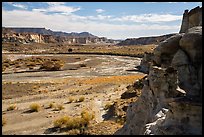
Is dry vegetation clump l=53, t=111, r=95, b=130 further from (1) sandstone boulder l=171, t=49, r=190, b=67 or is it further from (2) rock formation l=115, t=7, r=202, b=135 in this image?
(1) sandstone boulder l=171, t=49, r=190, b=67

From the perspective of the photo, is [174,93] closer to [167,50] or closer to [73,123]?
[167,50]

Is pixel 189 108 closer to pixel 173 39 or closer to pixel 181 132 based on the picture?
pixel 181 132

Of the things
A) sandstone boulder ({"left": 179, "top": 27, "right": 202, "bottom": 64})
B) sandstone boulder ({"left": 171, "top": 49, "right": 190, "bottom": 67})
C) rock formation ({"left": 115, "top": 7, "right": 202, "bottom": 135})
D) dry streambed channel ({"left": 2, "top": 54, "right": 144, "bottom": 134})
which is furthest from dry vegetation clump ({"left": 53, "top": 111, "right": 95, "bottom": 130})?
sandstone boulder ({"left": 179, "top": 27, "right": 202, "bottom": 64})

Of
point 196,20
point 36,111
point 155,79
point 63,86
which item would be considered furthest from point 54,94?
point 155,79

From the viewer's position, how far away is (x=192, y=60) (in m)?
10.8

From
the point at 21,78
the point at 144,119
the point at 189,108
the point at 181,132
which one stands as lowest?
the point at 21,78

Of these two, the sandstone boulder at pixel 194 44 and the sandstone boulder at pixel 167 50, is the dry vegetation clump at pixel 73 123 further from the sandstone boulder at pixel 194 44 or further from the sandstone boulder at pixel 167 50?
the sandstone boulder at pixel 194 44

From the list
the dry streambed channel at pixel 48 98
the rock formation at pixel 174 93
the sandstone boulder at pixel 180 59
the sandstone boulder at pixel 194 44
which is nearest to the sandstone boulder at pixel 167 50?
the rock formation at pixel 174 93

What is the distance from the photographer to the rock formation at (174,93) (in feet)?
27.5

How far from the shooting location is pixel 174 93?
11117mm


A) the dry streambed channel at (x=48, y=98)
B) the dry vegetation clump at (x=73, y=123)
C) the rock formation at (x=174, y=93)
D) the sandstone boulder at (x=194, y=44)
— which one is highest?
the sandstone boulder at (x=194, y=44)

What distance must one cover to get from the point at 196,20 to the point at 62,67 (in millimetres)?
55064

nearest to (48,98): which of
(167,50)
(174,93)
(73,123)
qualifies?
(73,123)

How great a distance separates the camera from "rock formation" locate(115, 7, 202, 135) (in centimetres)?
838
